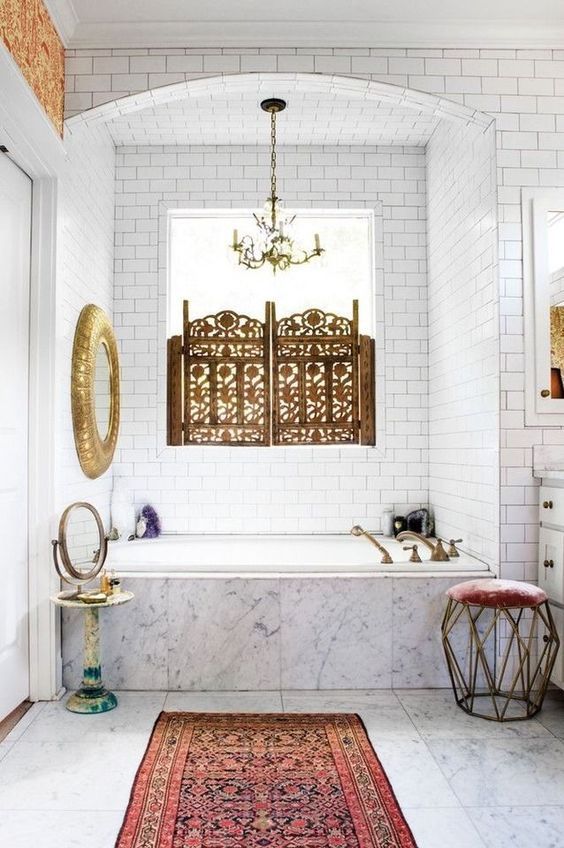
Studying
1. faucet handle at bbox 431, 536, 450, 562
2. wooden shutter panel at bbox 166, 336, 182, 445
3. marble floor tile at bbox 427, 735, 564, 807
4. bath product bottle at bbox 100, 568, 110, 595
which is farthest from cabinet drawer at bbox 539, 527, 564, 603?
wooden shutter panel at bbox 166, 336, 182, 445

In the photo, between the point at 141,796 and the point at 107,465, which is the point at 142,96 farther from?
the point at 141,796

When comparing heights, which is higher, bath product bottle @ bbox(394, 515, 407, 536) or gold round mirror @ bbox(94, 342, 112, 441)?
gold round mirror @ bbox(94, 342, 112, 441)

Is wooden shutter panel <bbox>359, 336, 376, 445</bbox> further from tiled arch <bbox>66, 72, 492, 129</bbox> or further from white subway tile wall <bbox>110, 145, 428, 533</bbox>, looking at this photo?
tiled arch <bbox>66, 72, 492, 129</bbox>

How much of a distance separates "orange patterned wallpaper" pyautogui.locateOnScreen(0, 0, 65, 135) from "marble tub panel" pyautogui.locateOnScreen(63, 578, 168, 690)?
7.53ft

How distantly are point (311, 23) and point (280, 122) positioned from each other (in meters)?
1.17

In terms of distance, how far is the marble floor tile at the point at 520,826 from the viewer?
2227 mm

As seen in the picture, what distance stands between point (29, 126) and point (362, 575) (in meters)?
2.55

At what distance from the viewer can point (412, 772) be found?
2721 millimetres

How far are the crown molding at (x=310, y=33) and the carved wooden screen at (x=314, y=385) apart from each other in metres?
1.86

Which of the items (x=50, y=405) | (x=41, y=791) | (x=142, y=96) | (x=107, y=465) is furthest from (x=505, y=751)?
(x=142, y=96)

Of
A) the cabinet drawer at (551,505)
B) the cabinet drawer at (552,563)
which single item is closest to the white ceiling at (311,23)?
the cabinet drawer at (551,505)

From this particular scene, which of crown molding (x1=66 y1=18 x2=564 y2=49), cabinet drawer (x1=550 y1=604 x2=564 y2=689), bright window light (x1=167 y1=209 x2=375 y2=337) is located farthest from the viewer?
bright window light (x1=167 y1=209 x2=375 y2=337)

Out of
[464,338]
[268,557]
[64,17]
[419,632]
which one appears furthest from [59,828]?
[64,17]

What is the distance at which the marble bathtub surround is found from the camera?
3.65 metres
